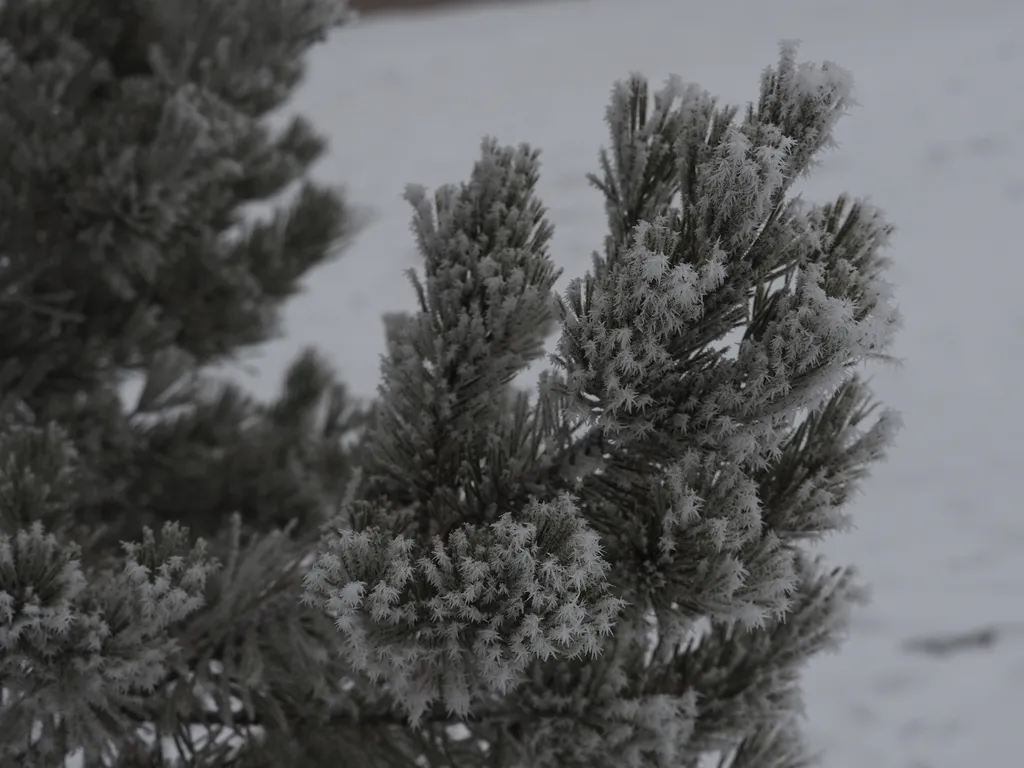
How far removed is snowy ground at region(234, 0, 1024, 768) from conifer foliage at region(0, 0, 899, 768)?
7.89ft

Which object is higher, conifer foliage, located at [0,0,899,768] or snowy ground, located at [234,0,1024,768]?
snowy ground, located at [234,0,1024,768]

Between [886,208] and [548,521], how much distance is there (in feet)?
12.5

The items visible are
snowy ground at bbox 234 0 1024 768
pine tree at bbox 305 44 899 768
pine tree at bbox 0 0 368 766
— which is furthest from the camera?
snowy ground at bbox 234 0 1024 768

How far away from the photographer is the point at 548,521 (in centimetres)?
91

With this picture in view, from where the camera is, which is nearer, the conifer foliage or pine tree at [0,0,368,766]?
the conifer foliage

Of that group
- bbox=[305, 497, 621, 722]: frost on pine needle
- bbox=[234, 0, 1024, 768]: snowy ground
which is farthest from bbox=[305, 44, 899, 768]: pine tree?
bbox=[234, 0, 1024, 768]: snowy ground

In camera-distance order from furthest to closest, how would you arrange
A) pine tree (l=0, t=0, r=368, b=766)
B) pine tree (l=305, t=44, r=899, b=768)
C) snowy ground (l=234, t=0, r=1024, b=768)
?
snowy ground (l=234, t=0, r=1024, b=768)
pine tree (l=0, t=0, r=368, b=766)
pine tree (l=305, t=44, r=899, b=768)

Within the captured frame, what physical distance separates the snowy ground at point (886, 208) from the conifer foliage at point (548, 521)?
2405mm

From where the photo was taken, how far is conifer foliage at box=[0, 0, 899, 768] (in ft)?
2.84

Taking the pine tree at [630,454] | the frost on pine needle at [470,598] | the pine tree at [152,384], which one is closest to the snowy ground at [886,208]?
the pine tree at [152,384]

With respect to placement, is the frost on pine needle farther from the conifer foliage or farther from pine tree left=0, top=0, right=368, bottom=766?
pine tree left=0, top=0, right=368, bottom=766

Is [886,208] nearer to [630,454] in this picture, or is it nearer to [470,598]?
[630,454]

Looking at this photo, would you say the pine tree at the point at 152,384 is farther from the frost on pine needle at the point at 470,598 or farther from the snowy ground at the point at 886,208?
the snowy ground at the point at 886,208

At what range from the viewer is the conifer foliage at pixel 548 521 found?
2.84ft
